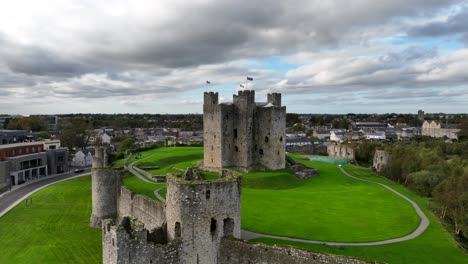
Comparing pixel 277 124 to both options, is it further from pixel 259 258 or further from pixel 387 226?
pixel 259 258

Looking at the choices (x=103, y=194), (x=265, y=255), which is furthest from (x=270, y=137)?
(x=265, y=255)

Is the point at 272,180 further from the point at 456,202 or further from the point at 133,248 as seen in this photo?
the point at 133,248

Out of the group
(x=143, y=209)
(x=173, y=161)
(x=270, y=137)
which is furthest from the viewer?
(x=173, y=161)

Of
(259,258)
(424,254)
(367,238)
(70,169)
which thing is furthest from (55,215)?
(70,169)

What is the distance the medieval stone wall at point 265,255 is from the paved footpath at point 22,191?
2653 centimetres

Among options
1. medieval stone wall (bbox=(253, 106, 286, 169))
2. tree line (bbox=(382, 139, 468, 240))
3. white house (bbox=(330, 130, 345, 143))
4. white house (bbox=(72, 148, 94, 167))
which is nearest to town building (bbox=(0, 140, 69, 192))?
white house (bbox=(72, 148, 94, 167))

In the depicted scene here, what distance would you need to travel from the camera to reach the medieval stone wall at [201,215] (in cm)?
1586

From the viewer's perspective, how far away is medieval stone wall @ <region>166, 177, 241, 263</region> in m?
15.9

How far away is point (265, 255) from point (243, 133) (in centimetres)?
2782

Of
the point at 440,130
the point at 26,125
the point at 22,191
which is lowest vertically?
the point at 22,191

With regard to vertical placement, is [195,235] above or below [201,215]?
below

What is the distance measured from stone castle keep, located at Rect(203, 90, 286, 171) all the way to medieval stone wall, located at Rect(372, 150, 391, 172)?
Answer: 2355 centimetres

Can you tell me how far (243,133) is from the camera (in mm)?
43750

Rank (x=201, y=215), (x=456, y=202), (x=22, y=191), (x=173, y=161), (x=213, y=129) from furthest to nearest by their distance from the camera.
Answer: (x=173, y=161)
(x=22, y=191)
(x=213, y=129)
(x=456, y=202)
(x=201, y=215)
